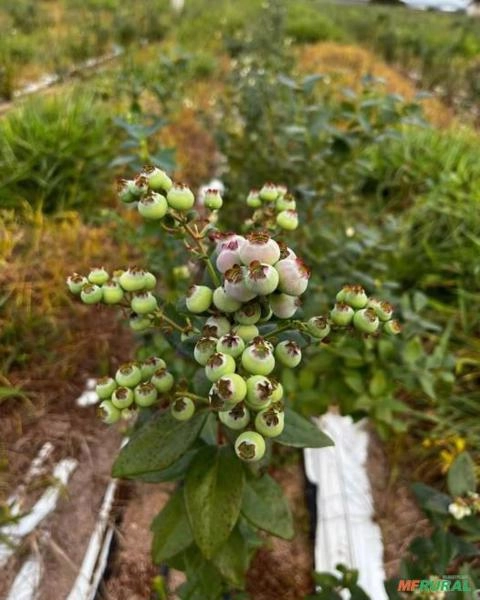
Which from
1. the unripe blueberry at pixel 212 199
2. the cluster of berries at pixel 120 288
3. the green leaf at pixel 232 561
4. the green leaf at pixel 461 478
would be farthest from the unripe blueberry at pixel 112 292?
the green leaf at pixel 461 478

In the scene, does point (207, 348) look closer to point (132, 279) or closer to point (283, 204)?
point (132, 279)

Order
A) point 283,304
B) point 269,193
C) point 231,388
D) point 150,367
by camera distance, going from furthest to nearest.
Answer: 1. point 269,193
2. point 150,367
3. point 283,304
4. point 231,388

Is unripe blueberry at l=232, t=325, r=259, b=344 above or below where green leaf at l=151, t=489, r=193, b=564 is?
above

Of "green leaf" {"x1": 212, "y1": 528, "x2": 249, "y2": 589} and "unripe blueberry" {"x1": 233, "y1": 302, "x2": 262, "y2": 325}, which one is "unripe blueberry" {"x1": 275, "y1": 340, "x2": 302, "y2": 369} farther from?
"green leaf" {"x1": 212, "y1": 528, "x2": 249, "y2": 589}

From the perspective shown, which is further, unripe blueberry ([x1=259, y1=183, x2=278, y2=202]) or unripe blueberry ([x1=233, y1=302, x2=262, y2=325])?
unripe blueberry ([x1=259, y1=183, x2=278, y2=202])

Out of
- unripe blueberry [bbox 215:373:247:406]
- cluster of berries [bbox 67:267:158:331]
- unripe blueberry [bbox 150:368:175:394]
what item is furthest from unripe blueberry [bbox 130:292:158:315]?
unripe blueberry [bbox 215:373:247:406]

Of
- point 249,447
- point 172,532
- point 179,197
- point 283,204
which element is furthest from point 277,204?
point 172,532
